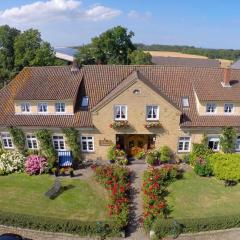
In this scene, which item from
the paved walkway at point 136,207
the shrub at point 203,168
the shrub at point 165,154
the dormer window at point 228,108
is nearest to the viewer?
the paved walkway at point 136,207

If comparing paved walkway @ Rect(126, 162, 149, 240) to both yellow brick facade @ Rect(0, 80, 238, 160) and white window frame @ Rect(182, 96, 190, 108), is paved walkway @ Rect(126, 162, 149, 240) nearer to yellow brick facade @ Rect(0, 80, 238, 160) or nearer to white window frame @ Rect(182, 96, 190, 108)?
yellow brick facade @ Rect(0, 80, 238, 160)

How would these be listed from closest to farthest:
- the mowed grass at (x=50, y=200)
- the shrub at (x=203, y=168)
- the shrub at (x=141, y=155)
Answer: the mowed grass at (x=50, y=200)
the shrub at (x=203, y=168)
the shrub at (x=141, y=155)

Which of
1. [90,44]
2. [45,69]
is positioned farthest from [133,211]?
[90,44]

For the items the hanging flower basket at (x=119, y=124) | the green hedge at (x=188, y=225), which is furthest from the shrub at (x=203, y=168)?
the hanging flower basket at (x=119, y=124)

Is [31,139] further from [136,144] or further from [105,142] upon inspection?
[136,144]

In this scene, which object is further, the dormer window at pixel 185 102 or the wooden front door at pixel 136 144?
the wooden front door at pixel 136 144

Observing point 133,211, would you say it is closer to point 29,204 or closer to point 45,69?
point 29,204

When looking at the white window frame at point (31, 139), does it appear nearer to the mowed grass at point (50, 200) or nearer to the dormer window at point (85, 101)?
the mowed grass at point (50, 200)

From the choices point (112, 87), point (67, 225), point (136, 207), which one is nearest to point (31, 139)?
point (112, 87)
